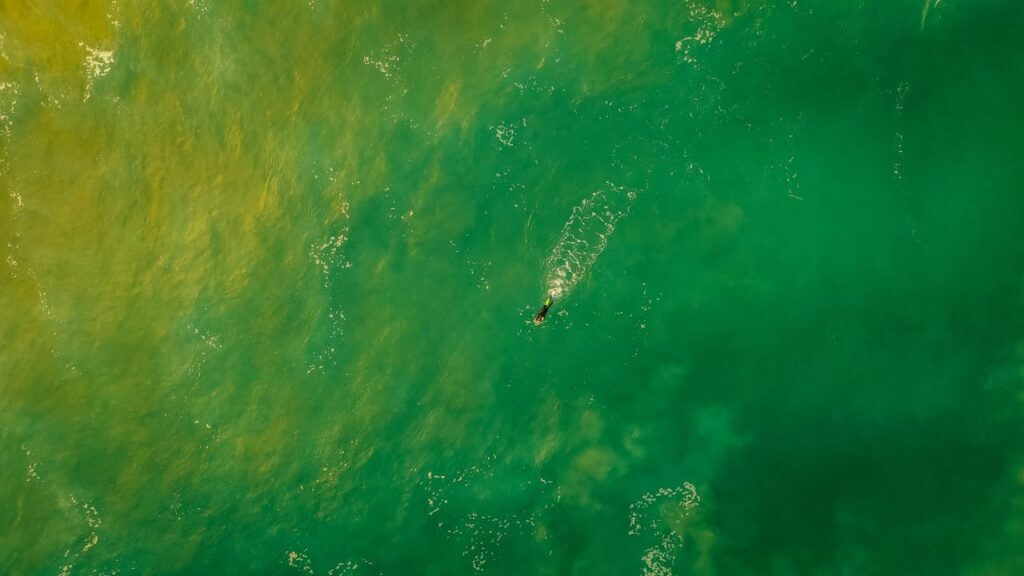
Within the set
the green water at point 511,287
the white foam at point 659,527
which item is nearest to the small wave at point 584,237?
the green water at point 511,287

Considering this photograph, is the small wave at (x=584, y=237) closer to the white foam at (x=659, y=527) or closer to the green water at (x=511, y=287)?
the green water at (x=511, y=287)

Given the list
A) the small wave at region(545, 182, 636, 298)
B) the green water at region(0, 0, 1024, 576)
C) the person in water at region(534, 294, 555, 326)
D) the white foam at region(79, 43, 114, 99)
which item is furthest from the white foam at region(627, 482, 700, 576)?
the white foam at region(79, 43, 114, 99)

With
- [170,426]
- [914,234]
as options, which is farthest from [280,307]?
[914,234]

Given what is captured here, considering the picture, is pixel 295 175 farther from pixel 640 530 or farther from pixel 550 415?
pixel 640 530

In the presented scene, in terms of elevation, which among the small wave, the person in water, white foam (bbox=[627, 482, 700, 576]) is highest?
the small wave

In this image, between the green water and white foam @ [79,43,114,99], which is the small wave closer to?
the green water

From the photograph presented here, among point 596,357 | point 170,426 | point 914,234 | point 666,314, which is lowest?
point 170,426
